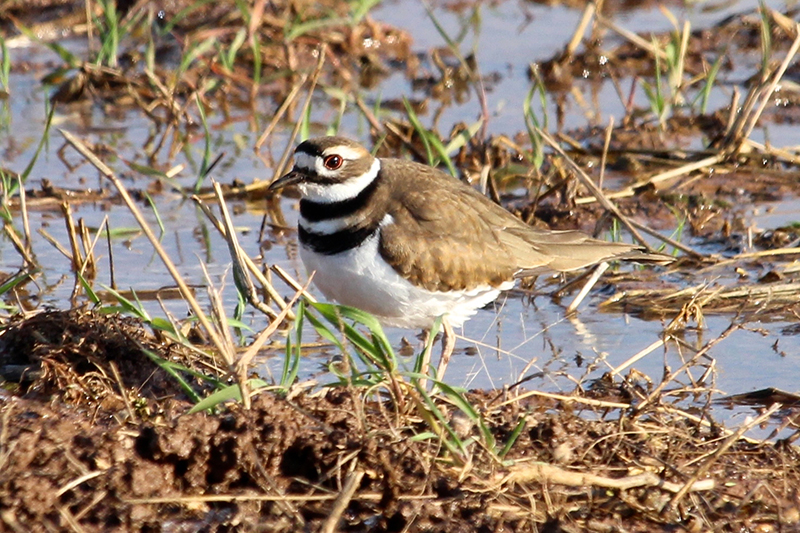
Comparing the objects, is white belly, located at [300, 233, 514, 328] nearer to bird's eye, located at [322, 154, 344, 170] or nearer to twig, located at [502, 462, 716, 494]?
bird's eye, located at [322, 154, 344, 170]

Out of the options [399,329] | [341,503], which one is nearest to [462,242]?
[399,329]

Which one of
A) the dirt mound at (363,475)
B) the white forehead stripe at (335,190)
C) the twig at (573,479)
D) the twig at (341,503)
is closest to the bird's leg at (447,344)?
the white forehead stripe at (335,190)

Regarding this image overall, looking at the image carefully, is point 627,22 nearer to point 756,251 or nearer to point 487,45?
point 487,45

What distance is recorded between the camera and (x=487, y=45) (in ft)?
34.8

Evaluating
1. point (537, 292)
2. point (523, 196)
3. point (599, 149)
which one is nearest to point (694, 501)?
point (537, 292)

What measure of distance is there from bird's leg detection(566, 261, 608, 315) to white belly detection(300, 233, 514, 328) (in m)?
0.83

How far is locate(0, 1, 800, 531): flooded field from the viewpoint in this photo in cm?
347

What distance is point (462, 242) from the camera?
4.87 metres

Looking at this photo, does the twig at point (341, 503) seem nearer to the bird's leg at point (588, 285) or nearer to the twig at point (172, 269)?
the twig at point (172, 269)

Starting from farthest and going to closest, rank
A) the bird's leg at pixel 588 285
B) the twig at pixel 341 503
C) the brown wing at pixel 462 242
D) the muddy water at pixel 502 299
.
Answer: the bird's leg at pixel 588 285, the muddy water at pixel 502 299, the brown wing at pixel 462 242, the twig at pixel 341 503

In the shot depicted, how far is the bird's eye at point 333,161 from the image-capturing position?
486 centimetres

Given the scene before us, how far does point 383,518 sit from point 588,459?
0.73m

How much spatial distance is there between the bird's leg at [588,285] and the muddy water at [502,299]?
79 mm

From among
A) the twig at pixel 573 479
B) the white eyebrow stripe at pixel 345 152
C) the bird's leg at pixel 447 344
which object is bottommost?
the bird's leg at pixel 447 344
